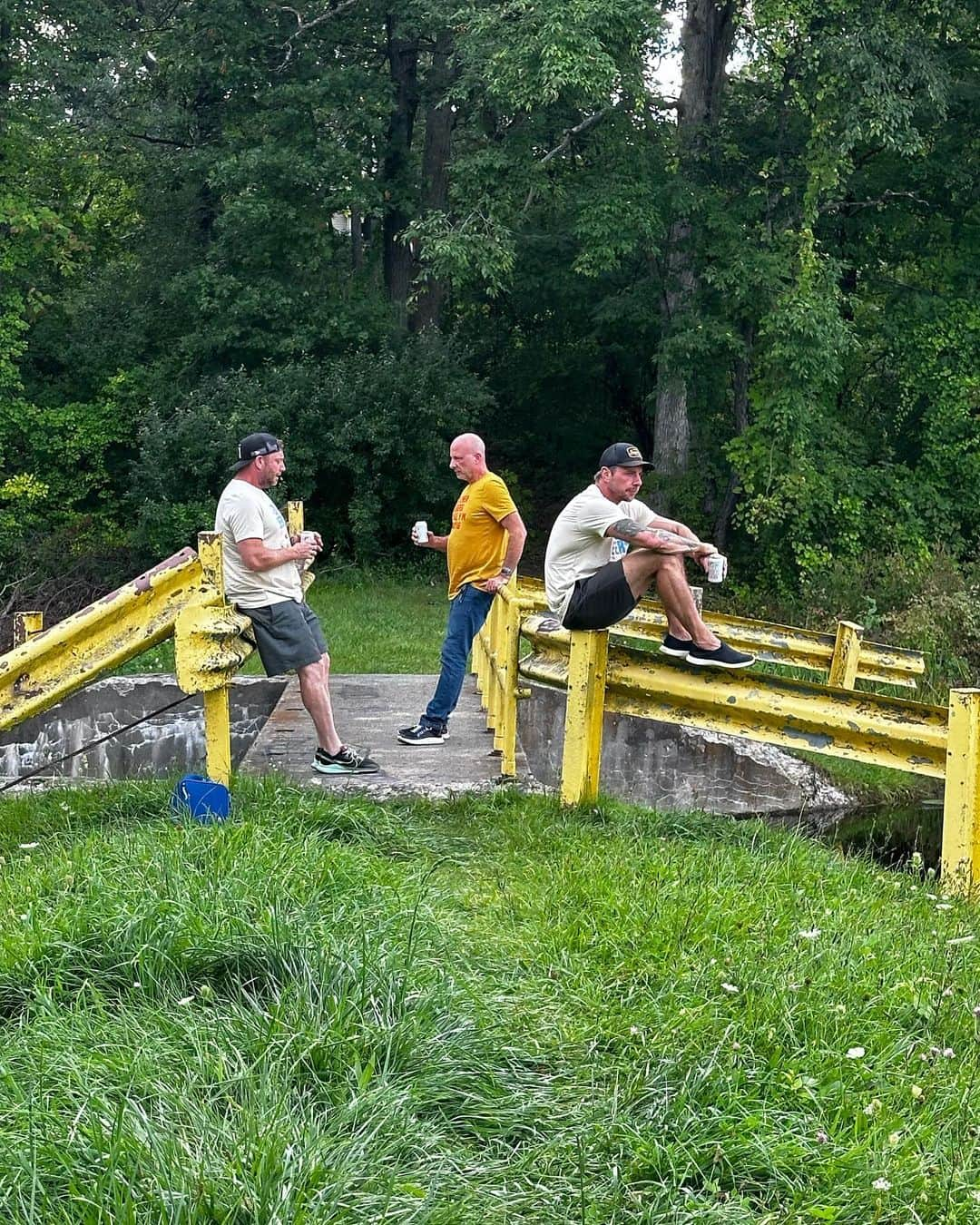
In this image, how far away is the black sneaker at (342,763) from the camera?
669 cm

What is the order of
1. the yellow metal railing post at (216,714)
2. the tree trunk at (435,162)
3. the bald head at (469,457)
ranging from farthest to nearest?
the tree trunk at (435,162), the bald head at (469,457), the yellow metal railing post at (216,714)

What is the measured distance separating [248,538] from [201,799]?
1.36 meters

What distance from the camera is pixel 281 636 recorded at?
631 cm

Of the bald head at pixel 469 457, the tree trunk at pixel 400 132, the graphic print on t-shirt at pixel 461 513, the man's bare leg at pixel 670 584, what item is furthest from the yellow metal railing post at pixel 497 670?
the tree trunk at pixel 400 132

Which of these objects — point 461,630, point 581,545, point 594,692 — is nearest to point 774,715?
point 594,692

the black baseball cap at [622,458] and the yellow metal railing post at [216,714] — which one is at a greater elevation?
the black baseball cap at [622,458]

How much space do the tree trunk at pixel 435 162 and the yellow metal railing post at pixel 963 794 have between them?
54.6ft

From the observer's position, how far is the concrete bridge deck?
6.63 meters

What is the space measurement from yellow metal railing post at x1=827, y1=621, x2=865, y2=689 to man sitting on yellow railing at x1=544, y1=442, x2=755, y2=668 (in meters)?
1.45

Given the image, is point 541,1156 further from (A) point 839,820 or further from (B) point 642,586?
(A) point 839,820

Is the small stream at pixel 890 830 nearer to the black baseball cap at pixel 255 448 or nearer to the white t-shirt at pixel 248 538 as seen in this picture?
the white t-shirt at pixel 248 538

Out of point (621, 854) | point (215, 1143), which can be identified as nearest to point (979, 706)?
point (621, 854)

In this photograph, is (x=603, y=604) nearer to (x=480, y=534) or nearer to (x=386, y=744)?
(x=480, y=534)

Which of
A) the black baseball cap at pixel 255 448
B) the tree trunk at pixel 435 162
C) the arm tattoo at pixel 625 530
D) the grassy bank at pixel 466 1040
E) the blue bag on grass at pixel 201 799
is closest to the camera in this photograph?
the grassy bank at pixel 466 1040
